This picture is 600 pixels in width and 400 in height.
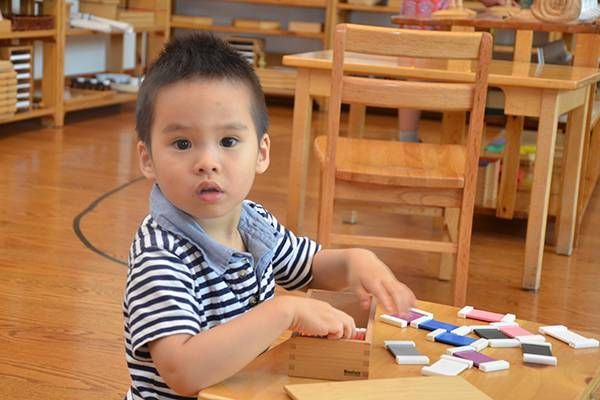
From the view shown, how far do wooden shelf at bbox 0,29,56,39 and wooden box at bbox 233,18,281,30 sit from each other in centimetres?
172

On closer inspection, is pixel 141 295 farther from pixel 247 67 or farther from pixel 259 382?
pixel 247 67

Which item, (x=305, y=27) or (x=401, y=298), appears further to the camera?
(x=305, y=27)

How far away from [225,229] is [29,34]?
13.1 ft

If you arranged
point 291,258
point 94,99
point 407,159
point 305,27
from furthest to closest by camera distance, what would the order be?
1. point 305,27
2. point 94,99
3. point 407,159
4. point 291,258

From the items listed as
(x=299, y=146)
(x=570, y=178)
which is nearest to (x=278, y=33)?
(x=570, y=178)

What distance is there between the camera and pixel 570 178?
329 cm

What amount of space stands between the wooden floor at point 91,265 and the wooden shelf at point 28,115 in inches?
3.5

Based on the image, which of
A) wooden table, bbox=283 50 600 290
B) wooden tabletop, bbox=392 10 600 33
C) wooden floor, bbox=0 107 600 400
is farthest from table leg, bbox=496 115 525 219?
wooden table, bbox=283 50 600 290

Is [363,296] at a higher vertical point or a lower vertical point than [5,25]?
lower

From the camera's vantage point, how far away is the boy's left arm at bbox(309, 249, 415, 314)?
1270 mm

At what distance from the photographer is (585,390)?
1139mm

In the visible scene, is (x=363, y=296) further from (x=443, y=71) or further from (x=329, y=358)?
(x=443, y=71)

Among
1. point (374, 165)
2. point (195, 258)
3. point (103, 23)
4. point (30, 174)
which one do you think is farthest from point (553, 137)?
point (103, 23)

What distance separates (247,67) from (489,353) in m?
0.46
